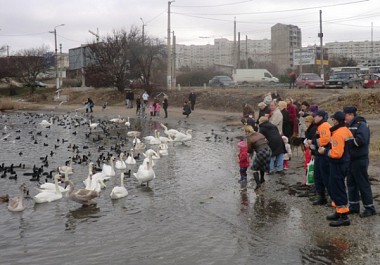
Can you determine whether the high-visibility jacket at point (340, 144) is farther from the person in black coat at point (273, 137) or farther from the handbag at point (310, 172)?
the person in black coat at point (273, 137)

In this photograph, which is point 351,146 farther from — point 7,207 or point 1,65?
point 1,65

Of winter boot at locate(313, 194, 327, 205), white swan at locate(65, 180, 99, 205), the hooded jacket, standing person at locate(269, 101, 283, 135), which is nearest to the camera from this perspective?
the hooded jacket

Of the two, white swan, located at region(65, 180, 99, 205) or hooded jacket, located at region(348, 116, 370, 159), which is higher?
hooded jacket, located at region(348, 116, 370, 159)

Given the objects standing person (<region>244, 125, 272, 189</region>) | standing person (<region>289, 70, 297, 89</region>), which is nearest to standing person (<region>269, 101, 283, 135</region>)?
standing person (<region>244, 125, 272, 189</region>)

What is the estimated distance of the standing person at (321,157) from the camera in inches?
351

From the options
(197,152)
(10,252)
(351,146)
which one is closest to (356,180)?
(351,146)

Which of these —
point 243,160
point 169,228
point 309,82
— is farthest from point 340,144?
point 309,82

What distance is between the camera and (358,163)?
8773 mm

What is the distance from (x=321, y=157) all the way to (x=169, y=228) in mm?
3245

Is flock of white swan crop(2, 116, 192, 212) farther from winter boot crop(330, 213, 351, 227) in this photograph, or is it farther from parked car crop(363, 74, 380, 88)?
parked car crop(363, 74, 380, 88)

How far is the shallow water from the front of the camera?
7.81m

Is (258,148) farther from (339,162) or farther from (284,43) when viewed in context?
(284,43)

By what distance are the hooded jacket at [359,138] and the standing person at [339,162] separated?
170mm

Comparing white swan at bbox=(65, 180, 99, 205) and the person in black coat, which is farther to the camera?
the person in black coat
